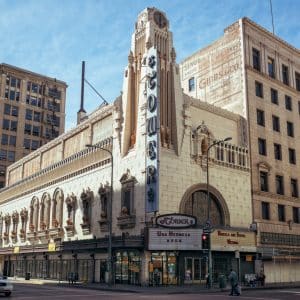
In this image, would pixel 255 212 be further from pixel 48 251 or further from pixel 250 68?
pixel 48 251

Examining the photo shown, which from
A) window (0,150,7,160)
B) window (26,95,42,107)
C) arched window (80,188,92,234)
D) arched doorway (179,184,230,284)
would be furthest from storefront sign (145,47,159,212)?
window (26,95,42,107)

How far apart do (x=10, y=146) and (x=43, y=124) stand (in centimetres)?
1006

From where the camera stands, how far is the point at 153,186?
135 ft

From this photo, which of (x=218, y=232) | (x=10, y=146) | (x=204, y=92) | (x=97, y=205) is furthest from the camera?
(x=10, y=146)

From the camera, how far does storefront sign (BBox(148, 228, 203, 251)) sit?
39.8 meters

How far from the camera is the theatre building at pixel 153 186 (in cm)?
4116

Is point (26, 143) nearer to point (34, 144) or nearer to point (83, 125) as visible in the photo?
point (34, 144)

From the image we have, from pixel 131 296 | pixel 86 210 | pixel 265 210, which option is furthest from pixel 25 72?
pixel 131 296

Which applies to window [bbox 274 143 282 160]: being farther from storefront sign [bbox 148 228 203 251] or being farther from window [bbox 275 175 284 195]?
storefront sign [bbox 148 228 203 251]

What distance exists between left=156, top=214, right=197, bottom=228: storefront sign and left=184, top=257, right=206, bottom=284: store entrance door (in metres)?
3.37

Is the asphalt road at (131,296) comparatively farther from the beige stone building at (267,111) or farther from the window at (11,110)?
the window at (11,110)

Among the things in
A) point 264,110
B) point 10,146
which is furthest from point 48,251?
point 10,146

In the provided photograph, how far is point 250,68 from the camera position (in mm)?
54031

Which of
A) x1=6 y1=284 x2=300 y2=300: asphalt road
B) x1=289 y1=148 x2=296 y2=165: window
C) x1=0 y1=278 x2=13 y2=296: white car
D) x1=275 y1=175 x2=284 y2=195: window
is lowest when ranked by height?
x1=6 y1=284 x2=300 y2=300: asphalt road
